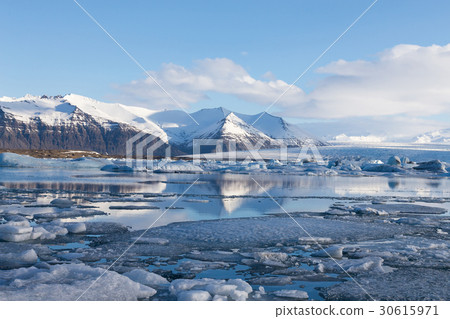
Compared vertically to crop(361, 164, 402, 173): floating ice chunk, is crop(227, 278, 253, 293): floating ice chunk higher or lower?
lower

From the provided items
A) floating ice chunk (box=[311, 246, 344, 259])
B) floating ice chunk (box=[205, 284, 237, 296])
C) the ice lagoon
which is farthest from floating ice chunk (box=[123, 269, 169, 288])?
floating ice chunk (box=[311, 246, 344, 259])

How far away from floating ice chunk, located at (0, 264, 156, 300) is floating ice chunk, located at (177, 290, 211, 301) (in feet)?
1.49

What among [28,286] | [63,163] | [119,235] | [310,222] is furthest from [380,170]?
[28,286]

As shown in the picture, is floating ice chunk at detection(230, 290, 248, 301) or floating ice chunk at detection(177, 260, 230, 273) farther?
floating ice chunk at detection(177, 260, 230, 273)

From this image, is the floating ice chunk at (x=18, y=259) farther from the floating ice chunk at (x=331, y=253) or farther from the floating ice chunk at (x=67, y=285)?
the floating ice chunk at (x=331, y=253)

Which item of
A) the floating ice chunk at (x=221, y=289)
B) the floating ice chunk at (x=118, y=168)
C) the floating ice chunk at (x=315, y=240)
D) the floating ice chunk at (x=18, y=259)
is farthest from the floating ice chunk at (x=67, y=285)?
the floating ice chunk at (x=118, y=168)

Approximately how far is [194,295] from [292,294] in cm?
133

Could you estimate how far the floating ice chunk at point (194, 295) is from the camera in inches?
204

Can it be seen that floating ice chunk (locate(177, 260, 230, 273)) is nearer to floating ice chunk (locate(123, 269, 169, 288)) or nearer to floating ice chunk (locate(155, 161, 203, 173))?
floating ice chunk (locate(123, 269, 169, 288))

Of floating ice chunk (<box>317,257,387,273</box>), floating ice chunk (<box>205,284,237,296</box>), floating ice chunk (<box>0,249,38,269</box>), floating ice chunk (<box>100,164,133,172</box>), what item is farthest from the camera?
floating ice chunk (<box>100,164,133,172</box>)

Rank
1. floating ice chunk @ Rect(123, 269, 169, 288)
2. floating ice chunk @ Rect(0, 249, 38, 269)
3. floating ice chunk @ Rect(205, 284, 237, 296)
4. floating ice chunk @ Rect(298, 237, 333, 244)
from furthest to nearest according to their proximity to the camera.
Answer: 1. floating ice chunk @ Rect(298, 237, 333, 244)
2. floating ice chunk @ Rect(0, 249, 38, 269)
3. floating ice chunk @ Rect(123, 269, 169, 288)
4. floating ice chunk @ Rect(205, 284, 237, 296)

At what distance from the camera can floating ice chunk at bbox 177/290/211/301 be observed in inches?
204

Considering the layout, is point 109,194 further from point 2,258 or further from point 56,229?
point 2,258
